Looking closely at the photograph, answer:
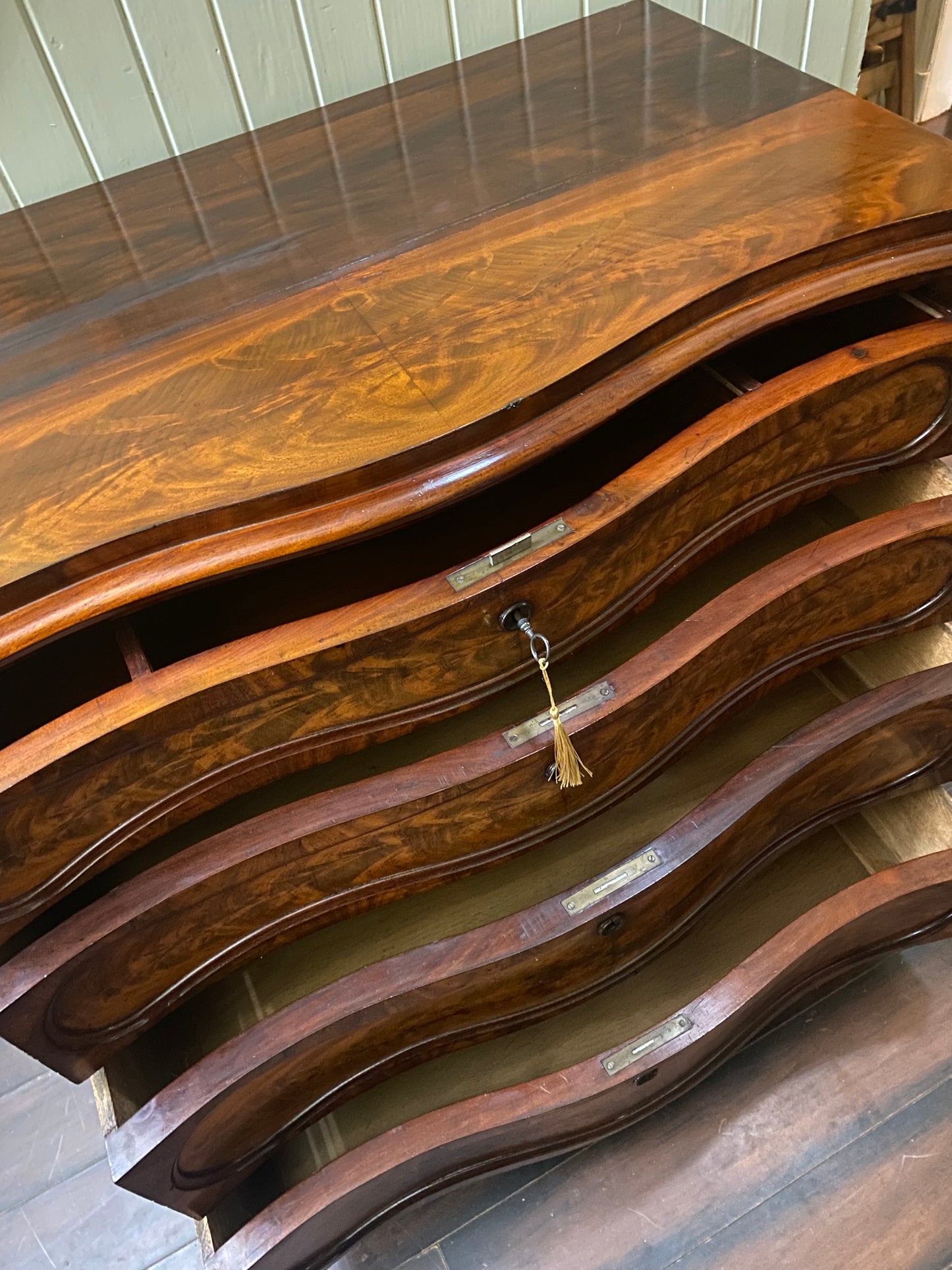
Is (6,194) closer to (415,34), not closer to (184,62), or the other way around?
(184,62)

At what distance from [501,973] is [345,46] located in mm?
808

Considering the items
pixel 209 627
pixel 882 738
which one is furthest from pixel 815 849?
pixel 209 627

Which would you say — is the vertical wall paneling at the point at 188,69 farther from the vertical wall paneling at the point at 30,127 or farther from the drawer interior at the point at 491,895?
the drawer interior at the point at 491,895

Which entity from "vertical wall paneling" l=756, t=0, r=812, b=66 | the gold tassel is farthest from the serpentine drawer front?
"vertical wall paneling" l=756, t=0, r=812, b=66

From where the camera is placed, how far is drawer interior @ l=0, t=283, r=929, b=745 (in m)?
0.67

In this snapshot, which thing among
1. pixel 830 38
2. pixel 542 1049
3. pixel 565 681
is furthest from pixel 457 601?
pixel 830 38

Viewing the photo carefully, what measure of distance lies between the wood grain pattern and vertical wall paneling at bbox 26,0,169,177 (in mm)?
481

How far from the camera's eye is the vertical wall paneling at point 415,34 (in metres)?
0.92

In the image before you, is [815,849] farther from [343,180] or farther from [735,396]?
[343,180]

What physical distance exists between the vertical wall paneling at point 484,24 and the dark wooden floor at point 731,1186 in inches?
39.0

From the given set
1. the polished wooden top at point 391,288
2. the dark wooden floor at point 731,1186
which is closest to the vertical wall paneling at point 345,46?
the polished wooden top at point 391,288

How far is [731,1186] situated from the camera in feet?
3.07

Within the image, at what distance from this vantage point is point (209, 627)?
70 centimetres

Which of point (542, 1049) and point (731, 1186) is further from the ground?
point (542, 1049)
